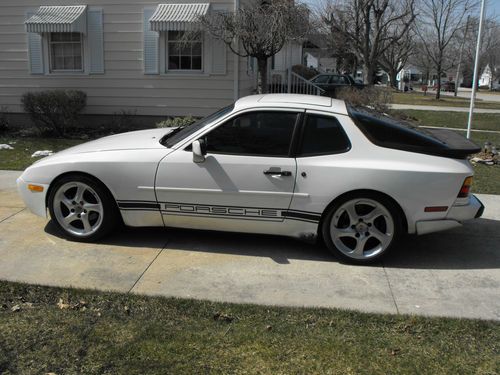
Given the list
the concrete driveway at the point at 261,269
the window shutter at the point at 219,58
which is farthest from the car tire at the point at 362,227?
the window shutter at the point at 219,58

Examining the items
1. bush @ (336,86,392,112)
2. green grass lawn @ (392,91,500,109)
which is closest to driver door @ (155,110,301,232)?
bush @ (336,86,392,112)

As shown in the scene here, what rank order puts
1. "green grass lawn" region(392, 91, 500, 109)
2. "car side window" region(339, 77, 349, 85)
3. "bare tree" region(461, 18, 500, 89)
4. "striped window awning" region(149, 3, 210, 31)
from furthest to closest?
1. "bare tree" region(461, 18, 500, 89)
2. "green grass lawn" region(392, 91, 500, 109)
3. "car side window" region(339, 77, 349, 85)
4. "striped window awning" region(149, 3, 210, 31)

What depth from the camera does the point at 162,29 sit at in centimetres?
1205

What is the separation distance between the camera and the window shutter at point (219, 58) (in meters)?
12.6

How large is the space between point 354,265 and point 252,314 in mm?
1377

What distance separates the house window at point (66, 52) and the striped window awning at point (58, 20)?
1.83 feet

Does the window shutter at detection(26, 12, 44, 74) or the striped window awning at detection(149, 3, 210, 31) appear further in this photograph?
the window shutter at detection(26, 12, 44, 74)

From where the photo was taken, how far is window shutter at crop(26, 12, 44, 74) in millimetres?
13023

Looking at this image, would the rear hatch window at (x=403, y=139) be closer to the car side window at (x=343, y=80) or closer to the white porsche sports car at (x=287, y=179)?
the white porsche sports car at (x=287, y=179)

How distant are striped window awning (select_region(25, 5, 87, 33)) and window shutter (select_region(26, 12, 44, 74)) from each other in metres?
0.41

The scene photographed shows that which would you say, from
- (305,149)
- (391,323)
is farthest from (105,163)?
(391,323)

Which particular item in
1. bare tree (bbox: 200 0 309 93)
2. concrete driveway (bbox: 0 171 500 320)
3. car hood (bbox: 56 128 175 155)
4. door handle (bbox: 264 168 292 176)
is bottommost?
concrete driveway (bbox: 0 171 500 320)

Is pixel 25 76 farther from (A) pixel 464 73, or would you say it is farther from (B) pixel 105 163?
(A) pixel 464 73

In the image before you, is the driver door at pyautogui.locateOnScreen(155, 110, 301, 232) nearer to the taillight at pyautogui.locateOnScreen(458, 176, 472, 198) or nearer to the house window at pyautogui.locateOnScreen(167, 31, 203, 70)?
the taillight at pyautogui.locateOnScreen(458, 176, 472, 198)
